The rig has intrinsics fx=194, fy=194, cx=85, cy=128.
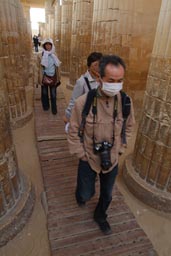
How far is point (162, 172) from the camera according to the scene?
8.70 feet

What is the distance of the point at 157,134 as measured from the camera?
2.60 metres

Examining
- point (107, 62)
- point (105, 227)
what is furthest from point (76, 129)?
point (105, 227)

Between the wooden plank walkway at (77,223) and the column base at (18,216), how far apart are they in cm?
27

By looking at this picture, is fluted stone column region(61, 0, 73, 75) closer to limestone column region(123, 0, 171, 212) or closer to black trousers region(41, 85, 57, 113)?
black trousers region(41, 85, 57, 113)

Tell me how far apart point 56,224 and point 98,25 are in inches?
195

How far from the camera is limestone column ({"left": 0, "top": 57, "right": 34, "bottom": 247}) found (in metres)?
2.13

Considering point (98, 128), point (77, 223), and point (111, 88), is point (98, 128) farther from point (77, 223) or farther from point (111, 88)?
point (77, 223)

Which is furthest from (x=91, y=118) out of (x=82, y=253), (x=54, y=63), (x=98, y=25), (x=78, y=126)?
(x=98, y=25)

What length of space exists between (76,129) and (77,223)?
1320 mm

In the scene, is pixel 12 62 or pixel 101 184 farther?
pixel 12 62

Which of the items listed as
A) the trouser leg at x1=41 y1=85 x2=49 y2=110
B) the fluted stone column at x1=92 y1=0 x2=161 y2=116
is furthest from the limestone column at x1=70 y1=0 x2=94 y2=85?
the trouser leg at x1=41 y1=85 x2=49 y2=110

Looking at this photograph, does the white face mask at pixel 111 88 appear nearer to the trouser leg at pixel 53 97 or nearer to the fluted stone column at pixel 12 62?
the fluted stone column at pixel 12 62

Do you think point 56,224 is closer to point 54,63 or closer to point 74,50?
point 54,63

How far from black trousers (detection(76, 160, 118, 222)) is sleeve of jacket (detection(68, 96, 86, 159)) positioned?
0.77ft
